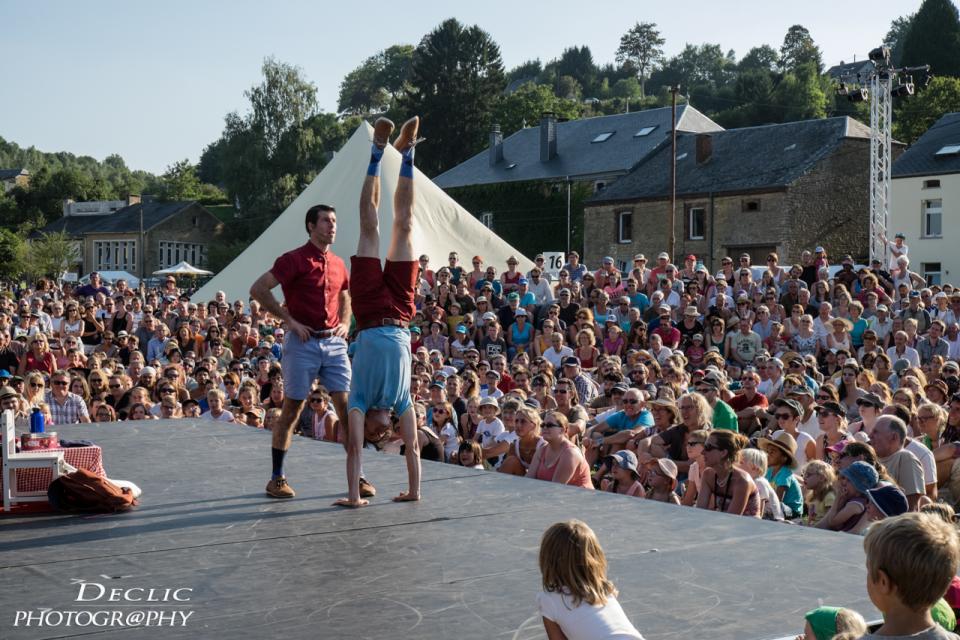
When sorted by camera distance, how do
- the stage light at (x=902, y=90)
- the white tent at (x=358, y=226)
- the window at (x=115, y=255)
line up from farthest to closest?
the window at (x=115, y=255)
the stage light at (x=902, y=90)
the white tent at (x=358, y=226)

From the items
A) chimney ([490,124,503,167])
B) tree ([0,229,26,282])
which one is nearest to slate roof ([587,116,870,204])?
chimney ([490,124,503,167])

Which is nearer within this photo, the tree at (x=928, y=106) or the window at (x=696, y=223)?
the window at (x=696, y=223)

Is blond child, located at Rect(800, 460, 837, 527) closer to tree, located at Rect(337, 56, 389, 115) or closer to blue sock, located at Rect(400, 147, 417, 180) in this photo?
blue sock, located at Rect(400, 147, 417, 180)

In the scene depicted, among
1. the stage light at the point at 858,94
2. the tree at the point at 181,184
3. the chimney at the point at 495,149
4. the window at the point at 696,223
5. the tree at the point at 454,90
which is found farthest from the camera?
the tree at the point at 181,184

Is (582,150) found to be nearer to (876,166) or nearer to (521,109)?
(521,109)

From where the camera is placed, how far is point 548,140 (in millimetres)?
43531

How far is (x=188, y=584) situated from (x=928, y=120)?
50097 mm

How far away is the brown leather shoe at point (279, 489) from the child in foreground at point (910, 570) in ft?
11.7

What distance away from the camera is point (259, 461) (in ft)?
22.5

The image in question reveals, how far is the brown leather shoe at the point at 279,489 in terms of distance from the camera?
220 inches

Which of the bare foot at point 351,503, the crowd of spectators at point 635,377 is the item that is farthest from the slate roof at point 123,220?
the bare foot at point 351,503

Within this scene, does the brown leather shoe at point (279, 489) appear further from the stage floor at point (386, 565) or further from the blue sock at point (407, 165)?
the blue sock at point (407, 165)

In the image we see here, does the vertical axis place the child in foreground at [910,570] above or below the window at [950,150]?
below

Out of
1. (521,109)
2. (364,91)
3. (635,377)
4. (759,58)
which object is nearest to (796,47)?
(759,58)
